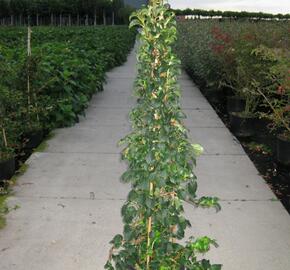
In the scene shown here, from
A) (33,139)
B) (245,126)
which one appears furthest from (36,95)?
(245,126)

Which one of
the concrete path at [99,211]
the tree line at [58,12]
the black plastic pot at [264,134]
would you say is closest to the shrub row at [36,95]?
the concrete path at [99,211]

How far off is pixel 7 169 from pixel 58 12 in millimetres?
56281

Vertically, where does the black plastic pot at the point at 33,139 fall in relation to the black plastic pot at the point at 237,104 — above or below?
below

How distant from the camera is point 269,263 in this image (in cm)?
343

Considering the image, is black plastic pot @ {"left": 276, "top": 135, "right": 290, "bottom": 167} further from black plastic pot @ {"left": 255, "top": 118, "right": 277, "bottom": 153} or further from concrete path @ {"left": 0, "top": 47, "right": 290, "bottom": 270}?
black plastic pot @ {"left": 255, "top": 118, "right": 277, "bottom": 153}

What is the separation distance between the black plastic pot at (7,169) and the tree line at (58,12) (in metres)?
52.8

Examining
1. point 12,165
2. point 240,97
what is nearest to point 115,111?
point 240,97

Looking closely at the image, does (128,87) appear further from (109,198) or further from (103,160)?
(109,198)

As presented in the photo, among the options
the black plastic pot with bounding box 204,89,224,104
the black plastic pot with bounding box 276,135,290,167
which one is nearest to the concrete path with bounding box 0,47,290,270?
the black plastic pot with bounding box 276,135,290,167

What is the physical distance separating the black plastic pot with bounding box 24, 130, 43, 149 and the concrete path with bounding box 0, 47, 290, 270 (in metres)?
0.20

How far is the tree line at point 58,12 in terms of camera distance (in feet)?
185

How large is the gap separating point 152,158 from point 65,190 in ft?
8.79

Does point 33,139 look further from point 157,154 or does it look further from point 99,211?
point 157,154

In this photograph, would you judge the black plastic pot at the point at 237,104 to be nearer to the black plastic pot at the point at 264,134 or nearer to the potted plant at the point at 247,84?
the potted plant at the point at 247,84
